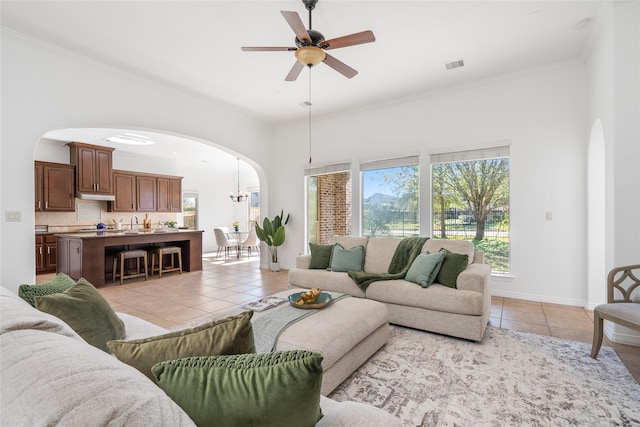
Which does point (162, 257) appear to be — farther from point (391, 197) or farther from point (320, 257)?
point (391, 197)

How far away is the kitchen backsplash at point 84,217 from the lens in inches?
275

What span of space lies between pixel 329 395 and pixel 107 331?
1.41 m

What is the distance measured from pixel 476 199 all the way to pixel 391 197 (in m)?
1.38

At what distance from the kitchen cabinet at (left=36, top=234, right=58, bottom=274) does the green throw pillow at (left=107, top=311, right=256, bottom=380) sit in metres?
7.75

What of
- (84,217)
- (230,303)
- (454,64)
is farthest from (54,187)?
(454,64)

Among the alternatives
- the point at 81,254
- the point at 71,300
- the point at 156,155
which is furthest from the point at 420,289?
the point at 156,155

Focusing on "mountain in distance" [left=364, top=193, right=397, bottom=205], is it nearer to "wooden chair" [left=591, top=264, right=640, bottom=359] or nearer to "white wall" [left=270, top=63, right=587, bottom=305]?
"white wall" [left=270, top=63, right=587, bottom=305]

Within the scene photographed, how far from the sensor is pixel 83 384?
0.56 meters

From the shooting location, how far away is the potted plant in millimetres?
6391

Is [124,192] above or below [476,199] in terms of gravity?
above

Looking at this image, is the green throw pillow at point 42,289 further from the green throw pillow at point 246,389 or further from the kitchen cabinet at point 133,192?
the kitchen cabinet at point 133,192

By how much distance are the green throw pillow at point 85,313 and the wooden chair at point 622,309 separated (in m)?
3.46

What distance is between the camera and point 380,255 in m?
4.05

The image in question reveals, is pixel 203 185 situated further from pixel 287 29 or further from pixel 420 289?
pixel 420 289
